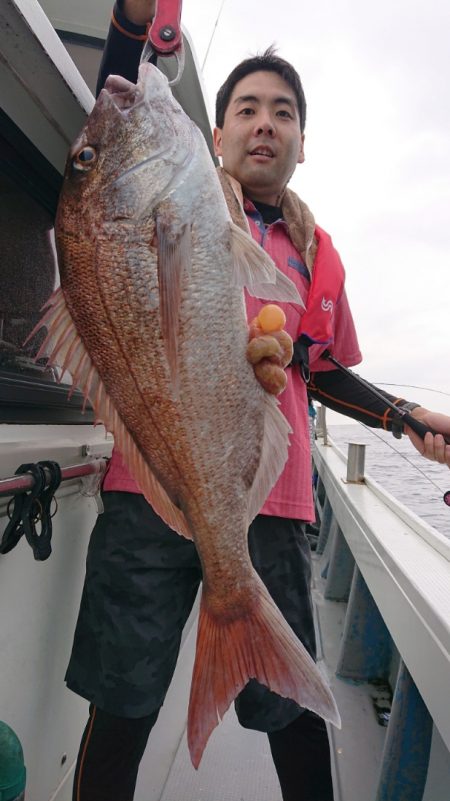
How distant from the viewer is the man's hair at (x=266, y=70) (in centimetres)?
192

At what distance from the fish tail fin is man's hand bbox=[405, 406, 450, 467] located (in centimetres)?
78

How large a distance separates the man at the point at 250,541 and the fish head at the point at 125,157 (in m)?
0.29

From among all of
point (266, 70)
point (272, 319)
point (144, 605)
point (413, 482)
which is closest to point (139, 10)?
point (266, 70)

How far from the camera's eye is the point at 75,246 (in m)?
1.30

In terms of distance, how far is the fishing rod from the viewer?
73.7 inches

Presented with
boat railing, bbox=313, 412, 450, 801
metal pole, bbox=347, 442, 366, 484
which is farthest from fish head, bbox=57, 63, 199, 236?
metal pole, bbox=347, 442, 366, 484

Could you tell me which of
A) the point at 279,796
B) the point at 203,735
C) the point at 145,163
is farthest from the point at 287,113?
the point at 279,796

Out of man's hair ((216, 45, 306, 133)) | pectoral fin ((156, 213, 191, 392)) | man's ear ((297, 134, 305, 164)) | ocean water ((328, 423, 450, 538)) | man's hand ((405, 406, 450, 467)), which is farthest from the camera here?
ocean water ((328, 423, 450, 538))

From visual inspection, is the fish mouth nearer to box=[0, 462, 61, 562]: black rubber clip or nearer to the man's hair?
the man's hair

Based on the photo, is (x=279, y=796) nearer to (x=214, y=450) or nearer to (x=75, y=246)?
(x=214, y=450)

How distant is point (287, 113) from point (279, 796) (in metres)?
2.73

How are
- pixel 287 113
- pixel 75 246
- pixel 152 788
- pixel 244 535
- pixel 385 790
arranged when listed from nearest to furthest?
pixel 75 246 → pixel 244 535 → pixel 287 113 → pixel 385 790 → pixel 152 788

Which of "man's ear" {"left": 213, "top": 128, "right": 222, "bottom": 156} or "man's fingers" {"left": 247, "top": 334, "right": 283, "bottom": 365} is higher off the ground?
"man's ear" {"left": 213, "top": 128, "right": 222, "bottom": 156}

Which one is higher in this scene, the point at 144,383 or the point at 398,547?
the point at 144,383
